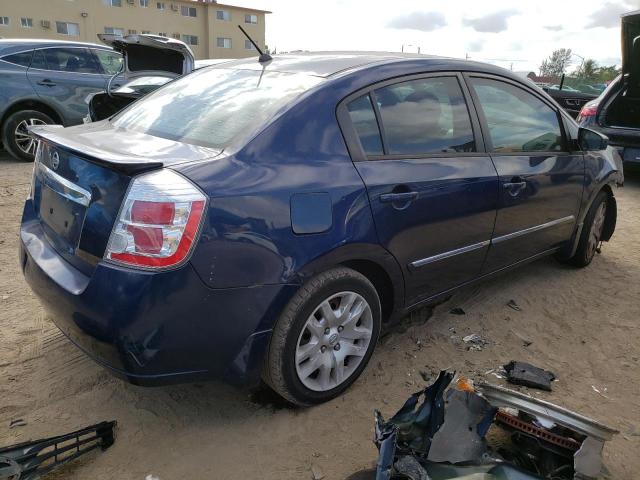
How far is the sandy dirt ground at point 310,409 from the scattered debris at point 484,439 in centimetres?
32

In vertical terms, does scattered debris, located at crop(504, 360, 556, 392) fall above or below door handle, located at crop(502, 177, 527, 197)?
below

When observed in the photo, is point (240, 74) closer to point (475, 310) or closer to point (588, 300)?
point (475, 310)

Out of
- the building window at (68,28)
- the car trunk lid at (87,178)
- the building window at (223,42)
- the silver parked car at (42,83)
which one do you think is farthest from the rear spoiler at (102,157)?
the building window at (223,42)

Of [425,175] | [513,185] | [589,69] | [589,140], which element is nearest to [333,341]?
[425,175]

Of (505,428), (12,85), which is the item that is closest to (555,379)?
(505,428)

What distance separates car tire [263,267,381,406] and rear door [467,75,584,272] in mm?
1153

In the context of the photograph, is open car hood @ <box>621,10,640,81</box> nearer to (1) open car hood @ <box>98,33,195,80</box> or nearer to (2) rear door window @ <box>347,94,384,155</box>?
(1) open car hood @ <box>98,33,195,80</box>

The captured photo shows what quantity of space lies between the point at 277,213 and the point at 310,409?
3.36ft

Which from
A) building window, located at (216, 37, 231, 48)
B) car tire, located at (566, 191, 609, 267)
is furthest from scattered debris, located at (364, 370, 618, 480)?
building window, located at (216, 37, 231, 48)

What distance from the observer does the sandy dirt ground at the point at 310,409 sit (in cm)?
227

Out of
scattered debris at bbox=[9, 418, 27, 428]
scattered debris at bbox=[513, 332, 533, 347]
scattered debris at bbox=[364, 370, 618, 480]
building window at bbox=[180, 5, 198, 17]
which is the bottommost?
scattered debris at bbox=[513, 332, 533, 347]

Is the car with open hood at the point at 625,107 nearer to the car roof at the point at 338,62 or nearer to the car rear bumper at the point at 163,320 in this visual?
the car roof at the point at 338,62

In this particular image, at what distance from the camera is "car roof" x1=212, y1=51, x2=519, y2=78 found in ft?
8.98

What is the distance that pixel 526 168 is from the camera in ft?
11.2
